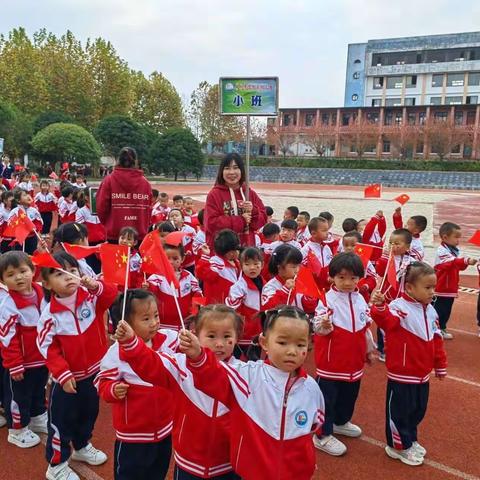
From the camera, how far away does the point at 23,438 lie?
11.5 feet

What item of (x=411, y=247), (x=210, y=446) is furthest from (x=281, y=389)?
(x=411, y=247)

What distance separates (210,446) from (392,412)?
1767 mm

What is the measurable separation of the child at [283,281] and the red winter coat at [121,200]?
6.21ft

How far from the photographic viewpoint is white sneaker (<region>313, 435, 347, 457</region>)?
3520 mm

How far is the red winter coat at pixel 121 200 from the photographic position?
5.20 meters

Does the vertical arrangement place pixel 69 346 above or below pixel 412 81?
below

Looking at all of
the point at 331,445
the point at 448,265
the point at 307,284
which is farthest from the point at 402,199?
the point at 307,284

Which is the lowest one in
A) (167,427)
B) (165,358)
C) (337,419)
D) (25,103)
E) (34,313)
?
(337,419)

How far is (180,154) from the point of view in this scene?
3875 centimetres

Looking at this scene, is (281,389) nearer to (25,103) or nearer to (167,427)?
(167,427)

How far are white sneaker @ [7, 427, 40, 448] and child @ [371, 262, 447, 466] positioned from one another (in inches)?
101

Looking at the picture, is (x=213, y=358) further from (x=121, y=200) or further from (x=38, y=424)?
(x=121, y=200)

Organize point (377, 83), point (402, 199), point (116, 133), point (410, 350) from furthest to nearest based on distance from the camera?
point (377, 83) < point (116, 133) < point (402, 199) < point (410, 350)

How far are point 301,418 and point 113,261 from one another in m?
1.27
